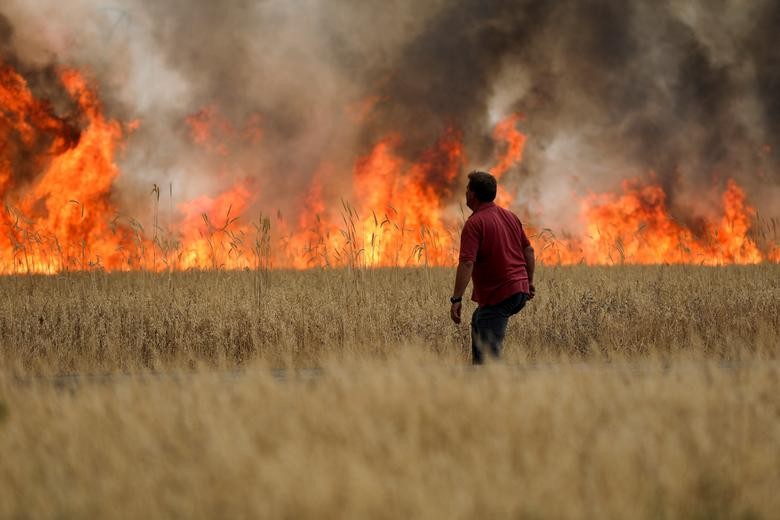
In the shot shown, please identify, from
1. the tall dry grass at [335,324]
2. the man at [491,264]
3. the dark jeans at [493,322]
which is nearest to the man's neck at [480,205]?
the man at [491,264]

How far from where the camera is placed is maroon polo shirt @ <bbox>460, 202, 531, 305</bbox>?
6.52m

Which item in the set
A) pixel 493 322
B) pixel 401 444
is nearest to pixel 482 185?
pixel 493 322

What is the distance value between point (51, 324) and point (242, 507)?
716 centimetres

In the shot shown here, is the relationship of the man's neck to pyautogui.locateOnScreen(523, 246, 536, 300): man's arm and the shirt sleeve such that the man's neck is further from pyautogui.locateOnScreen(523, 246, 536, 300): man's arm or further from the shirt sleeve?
pyautogui.locateOnScreen(523, 246, 536, 300): man's arm

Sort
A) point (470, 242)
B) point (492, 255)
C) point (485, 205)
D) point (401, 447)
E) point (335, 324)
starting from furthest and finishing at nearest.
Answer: point (335, 324)
point (485, 205)
point (492, 255)
point (470, 242)
point (401, 447)

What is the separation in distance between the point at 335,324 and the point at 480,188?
10.9 ft

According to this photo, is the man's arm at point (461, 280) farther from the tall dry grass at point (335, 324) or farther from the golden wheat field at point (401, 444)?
the tall dry grass at point (335, 324)

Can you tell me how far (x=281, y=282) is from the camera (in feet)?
43.5

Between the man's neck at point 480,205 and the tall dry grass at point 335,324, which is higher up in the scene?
the man's neck at point 480,205

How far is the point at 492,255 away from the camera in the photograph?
659cm

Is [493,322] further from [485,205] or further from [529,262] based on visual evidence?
[485,205]

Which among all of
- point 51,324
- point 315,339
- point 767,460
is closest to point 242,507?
point 767,460

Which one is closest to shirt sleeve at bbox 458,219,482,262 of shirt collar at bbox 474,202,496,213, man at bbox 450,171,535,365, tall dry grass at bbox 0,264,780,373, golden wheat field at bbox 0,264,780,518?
man at bbox 450,171,535,365

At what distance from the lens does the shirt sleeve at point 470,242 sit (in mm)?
6430
